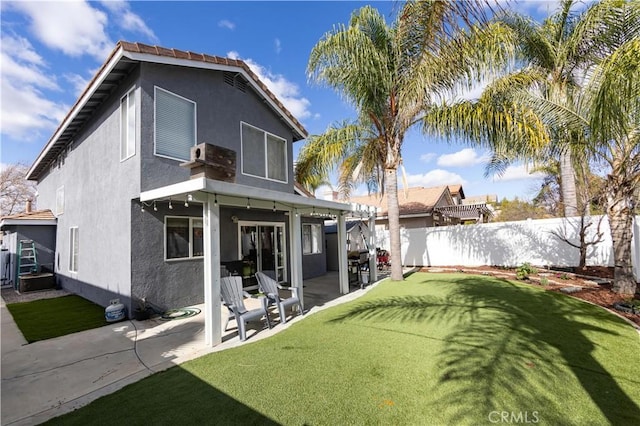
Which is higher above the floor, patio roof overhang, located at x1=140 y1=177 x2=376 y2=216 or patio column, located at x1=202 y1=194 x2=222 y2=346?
patio roof overhang, located at x1=140 y1=177 x2=376 y2=216

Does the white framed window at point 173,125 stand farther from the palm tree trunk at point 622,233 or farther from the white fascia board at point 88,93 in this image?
the palm tree trunk at point 622,233

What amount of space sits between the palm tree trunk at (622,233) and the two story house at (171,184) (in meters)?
8.21

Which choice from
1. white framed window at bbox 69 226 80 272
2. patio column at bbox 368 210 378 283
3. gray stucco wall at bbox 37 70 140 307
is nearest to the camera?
gray stucco wall at bbox 37 70 140 307

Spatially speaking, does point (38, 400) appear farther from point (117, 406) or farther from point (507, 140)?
point (507, 140)

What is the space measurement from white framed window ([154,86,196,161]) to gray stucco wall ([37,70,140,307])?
2.04ft

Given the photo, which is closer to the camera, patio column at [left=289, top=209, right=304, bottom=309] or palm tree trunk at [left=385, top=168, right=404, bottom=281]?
patio column at [left=289, top=209, right=304, bottom=309]

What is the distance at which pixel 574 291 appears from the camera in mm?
9906

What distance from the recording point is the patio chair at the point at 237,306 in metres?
6.46

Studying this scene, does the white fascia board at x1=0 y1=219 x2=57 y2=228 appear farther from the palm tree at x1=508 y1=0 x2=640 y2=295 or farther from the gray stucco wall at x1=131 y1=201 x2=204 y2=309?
the palm tree at x1=508 y1=0 x2=640 y2=295

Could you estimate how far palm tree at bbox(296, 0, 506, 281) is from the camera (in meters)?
9.96

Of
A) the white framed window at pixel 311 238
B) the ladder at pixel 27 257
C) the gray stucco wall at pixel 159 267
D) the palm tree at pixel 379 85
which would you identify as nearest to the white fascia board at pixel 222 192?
the gray stucco wall at pixel 159 267

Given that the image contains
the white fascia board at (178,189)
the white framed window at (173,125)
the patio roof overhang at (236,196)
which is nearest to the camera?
the white fascia board at (178,189)

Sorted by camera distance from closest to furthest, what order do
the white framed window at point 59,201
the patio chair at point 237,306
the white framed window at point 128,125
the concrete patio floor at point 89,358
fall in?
the concrete patio floor at point 89,358
the patio chair at point 237,306
the white framed window at point 128,125
the white framed window at point 59,201

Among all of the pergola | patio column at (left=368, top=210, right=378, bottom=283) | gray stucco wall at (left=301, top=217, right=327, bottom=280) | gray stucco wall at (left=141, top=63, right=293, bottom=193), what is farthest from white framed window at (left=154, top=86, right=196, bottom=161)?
the pergola
